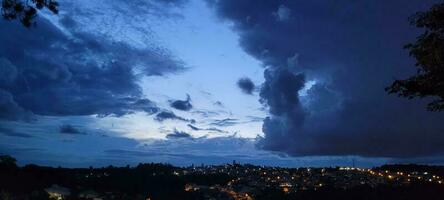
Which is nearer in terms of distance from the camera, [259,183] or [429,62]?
[429,62]

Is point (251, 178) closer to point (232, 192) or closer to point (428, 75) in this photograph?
point (232, 192)

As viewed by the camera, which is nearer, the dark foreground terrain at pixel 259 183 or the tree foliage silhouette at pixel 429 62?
the tree foliage silhouette at pixel 429 62

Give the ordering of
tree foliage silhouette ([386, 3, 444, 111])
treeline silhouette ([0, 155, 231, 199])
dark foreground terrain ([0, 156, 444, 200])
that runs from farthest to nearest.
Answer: dark foreground terrain ([0, 156, 444, 200]) < treeline silhouette ([0, 155, 231, 199]) < tree foliage silhouette ([386, 3, 444, 111])

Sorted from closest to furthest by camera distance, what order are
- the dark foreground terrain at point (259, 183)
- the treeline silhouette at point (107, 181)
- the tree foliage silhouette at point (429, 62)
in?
the tree foliage silhouette at point (429, 62) → the treeline silhouette at point (107, 181) → the dark foreground terrain at point (259, 183)

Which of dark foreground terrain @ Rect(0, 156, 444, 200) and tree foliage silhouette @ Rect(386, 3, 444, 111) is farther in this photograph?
dark foreground terrain @ Rect(0, 156, 444, 200)

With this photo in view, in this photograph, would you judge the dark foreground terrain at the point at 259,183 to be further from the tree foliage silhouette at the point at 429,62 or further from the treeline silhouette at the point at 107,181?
the tree foliage silhouette at the point at 429,62

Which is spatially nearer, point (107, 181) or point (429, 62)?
point (429, 62)

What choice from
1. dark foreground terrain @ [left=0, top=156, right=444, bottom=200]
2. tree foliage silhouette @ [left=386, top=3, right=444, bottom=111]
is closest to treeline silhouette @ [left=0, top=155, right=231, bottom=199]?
dark foreground terrain @ [left=0, top=156, right=444, bottom=200]

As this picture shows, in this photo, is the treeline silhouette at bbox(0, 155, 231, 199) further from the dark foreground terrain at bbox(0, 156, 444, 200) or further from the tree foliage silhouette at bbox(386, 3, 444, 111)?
the tree foliage silhouette at bbox(386, 3, 444, 111)

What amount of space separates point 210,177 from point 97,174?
3885 centimetres

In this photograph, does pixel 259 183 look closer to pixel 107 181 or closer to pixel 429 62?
pixel 107 181

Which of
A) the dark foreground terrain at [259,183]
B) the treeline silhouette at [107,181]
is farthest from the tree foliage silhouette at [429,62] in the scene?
the dark foreground terrain at [259,183]

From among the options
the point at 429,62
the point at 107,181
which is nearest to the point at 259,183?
the point at 107,181

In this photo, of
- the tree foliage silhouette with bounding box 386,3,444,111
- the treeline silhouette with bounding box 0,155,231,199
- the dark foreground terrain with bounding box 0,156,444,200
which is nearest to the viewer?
the tree foliage silhouette with bounding box 386,3,444,111
